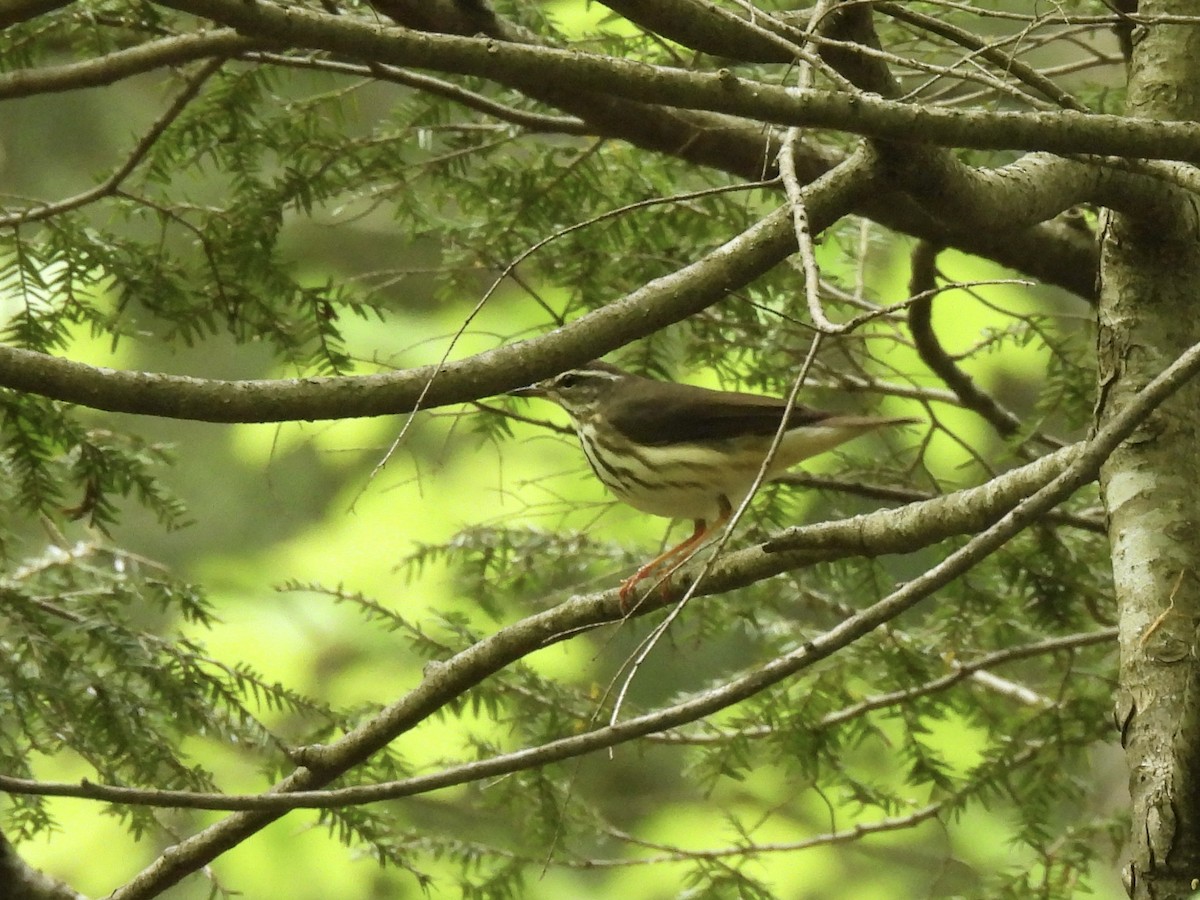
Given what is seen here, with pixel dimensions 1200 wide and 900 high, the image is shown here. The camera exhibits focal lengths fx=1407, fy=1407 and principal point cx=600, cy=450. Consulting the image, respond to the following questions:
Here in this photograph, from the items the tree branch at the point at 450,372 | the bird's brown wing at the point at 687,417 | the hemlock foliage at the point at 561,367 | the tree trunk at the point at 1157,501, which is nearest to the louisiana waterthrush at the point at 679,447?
the bird's brown wing at the point at 687,417

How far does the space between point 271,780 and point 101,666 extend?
0.69 m

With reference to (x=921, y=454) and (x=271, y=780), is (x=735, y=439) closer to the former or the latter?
(x=921, y=454)

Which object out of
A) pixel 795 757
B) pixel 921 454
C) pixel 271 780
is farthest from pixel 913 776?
pixel 271 780

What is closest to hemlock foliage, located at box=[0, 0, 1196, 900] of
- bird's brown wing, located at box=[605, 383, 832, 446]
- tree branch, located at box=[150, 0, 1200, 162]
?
tree branch, located at box=[150, 0, 1200, 162]

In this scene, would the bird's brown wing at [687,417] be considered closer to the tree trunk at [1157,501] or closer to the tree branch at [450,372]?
the tree trunk at [1157,501]

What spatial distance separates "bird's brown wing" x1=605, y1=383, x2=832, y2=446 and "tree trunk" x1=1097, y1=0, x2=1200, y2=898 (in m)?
1.23

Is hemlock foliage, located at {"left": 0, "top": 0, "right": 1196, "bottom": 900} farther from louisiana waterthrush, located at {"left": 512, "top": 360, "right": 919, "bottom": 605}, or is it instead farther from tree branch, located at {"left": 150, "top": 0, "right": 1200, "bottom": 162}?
louisiana waterthrush, located at {"left": 512, "top": 360, "right": 919, "bottom": 605}

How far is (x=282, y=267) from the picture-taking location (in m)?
3.23

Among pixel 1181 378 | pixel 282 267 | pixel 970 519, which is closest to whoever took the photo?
pixel 1181 378

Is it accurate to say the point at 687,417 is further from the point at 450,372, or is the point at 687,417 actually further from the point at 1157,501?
the point at 450,372

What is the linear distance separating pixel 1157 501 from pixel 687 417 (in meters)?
1.67

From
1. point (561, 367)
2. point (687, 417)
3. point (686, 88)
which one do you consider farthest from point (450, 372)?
point (687, 417)

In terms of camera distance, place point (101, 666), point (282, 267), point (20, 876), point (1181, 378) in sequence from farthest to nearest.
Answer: point (282, 267), point (101, 666), point (20, 876), point (1181, 378)

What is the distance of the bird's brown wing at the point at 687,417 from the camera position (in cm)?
388
